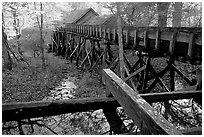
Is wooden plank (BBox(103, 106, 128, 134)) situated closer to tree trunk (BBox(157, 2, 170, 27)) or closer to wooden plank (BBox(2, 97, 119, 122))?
wooden plank (BBox(2, 97, 119, 122))

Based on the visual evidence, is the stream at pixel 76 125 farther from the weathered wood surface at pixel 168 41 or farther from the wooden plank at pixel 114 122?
the weathered wood surface at pixel 168 41

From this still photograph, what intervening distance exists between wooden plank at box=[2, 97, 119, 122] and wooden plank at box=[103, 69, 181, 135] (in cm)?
38

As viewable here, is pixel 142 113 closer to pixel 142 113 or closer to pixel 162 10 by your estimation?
pixel 142 113

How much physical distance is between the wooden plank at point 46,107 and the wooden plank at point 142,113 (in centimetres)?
38

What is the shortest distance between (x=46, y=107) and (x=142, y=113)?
1219mm

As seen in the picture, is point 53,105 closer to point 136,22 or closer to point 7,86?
point 7,86

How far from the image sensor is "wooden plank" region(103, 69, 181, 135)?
114 cm

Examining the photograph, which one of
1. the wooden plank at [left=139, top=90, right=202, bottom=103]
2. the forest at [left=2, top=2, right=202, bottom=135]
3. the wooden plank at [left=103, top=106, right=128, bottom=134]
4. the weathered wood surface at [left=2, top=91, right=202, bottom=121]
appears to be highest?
the weathered wood surface at [left=2, top=91, right=202, bottom=121]

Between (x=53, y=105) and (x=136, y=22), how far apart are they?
15.6 metres

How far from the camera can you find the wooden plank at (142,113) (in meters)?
1.14

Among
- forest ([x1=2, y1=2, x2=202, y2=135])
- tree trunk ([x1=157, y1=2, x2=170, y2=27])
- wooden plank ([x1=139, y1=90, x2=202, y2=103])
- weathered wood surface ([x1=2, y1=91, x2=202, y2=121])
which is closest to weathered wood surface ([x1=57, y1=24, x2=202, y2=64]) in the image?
forest ([x1=2, y1=2, x2=202, y2=135])

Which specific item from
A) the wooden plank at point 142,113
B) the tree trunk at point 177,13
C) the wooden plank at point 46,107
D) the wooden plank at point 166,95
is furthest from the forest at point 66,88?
the wooden plank at point 142,113

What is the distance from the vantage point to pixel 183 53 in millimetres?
4242

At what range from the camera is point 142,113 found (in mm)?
1341
